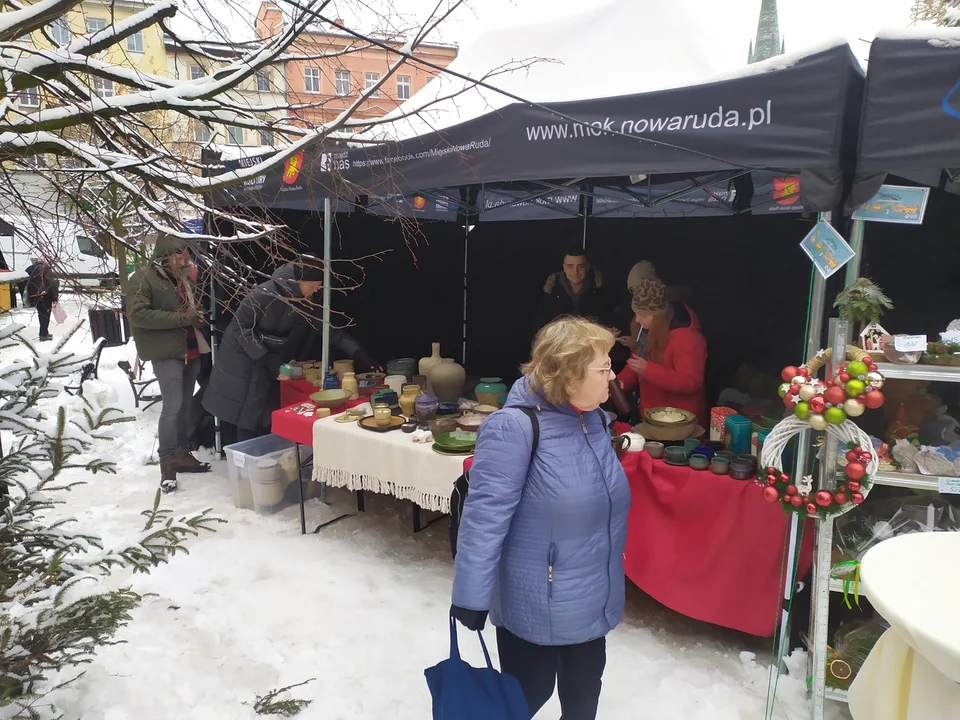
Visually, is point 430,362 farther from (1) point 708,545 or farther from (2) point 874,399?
(2) point 874,399

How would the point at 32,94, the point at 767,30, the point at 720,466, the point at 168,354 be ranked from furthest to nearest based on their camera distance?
1. the point at 767,30
2. the point at 168,354
3. the point at 720,466
4. the point at 32,94

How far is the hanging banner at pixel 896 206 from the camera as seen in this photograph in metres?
2.04

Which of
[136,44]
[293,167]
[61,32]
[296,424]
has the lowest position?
[296,424]

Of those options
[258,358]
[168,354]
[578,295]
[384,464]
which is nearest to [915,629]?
[384,464]

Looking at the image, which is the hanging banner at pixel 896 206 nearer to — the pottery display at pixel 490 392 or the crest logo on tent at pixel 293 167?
the pottery display at pixel 490 392

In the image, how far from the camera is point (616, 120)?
256cm

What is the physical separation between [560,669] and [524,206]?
18.7ft

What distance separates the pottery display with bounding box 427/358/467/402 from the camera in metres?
3.95

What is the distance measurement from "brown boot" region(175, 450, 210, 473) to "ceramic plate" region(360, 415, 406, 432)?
7.58 ft

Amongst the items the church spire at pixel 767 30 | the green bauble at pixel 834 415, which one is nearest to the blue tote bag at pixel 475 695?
the green bauble at pixel 834 415

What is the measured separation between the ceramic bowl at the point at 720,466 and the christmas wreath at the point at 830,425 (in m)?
0.46

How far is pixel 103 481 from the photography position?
489cm

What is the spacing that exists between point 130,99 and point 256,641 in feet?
7.52

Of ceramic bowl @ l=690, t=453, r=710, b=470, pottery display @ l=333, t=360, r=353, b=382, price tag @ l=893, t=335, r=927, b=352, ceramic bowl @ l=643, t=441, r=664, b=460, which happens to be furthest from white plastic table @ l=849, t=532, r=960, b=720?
pottery display @ l=333, t=360, r=353, b=382
